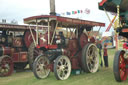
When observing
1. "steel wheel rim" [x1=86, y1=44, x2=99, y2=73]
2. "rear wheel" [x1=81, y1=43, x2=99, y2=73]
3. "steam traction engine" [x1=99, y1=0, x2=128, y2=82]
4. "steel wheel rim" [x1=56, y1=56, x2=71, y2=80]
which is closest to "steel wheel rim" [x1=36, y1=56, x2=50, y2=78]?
"steel wheel rim" [x1=56, y1=56, x2=71, y2=80]

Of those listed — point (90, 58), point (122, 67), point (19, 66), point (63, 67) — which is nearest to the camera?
point (122, 67)

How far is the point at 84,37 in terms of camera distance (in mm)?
7652

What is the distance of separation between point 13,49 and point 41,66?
8.54ft

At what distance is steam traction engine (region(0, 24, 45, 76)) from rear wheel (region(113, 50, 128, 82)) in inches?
179

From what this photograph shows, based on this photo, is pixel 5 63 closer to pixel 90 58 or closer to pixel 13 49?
pixel 13 49

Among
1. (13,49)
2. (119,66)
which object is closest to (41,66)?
(13,49)

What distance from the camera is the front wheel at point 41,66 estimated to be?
20.6 feet

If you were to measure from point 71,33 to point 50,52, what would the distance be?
1.66m

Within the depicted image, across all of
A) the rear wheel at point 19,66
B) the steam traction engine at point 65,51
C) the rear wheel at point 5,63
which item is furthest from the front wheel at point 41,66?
the rear wheel at point 19,66

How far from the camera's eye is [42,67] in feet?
21.5

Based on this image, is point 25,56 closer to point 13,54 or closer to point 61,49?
point 13,54

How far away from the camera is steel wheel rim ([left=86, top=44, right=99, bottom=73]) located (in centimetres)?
731

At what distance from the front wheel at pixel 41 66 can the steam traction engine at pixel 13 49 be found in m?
1.94

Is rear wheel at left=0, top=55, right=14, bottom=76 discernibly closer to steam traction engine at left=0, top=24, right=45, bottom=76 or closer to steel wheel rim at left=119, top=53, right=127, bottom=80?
steam traction engine at left=0, top=24, right=45, bottom=76
